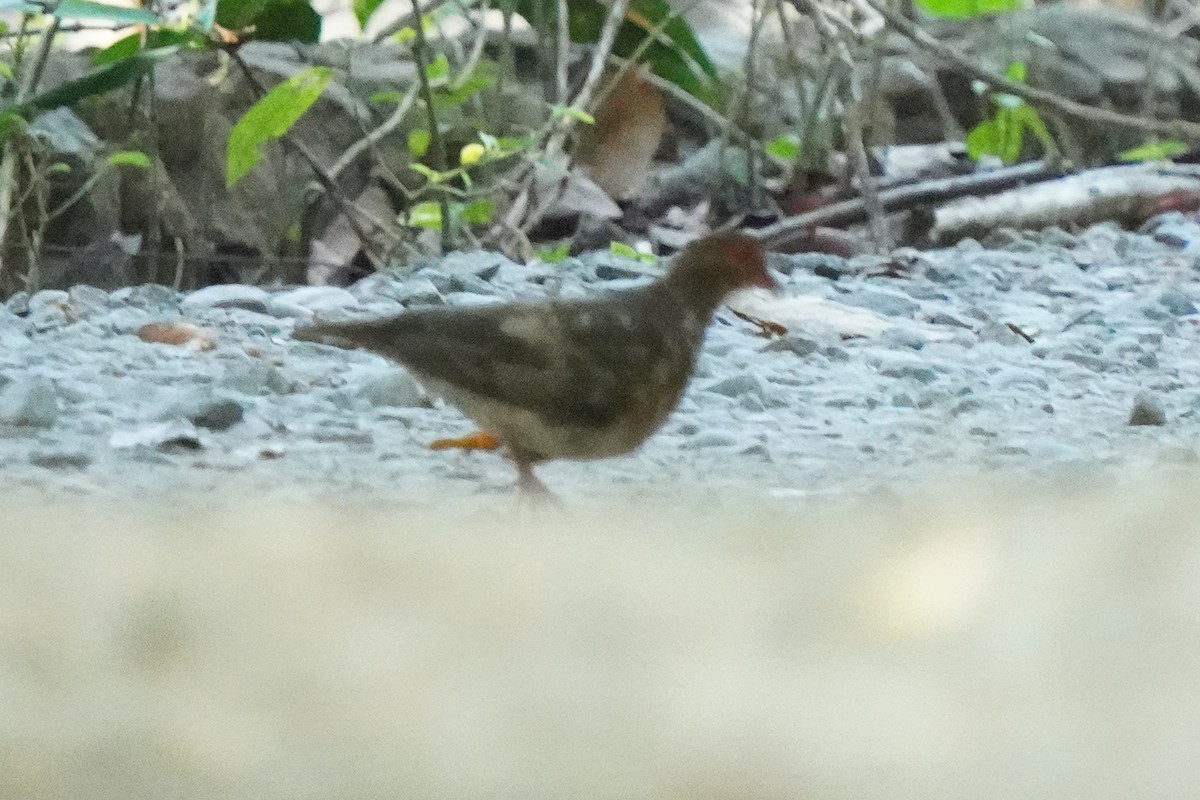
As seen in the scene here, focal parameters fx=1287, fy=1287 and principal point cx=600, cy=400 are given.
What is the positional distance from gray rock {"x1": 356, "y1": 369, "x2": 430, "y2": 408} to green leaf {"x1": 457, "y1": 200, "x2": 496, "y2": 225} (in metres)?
1.62

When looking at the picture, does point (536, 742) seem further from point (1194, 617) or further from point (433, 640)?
point (1194, 617)

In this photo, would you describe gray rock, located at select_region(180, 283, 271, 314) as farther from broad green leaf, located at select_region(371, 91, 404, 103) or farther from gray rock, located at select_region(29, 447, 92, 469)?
broad green leaf, located at select_region(371, 91, 404, 103)

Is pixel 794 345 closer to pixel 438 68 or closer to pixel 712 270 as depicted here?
pixel 712 270

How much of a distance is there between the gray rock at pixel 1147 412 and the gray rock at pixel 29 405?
89 cm

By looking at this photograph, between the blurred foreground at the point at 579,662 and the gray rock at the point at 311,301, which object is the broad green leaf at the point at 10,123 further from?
the blurred foreground at the point at 579,662

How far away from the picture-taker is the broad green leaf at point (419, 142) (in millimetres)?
3049

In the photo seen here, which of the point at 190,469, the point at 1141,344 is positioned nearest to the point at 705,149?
the point at 1141,344

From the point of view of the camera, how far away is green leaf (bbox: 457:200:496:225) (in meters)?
2.78

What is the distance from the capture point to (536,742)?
25.8 inches

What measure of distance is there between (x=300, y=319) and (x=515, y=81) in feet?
6.13

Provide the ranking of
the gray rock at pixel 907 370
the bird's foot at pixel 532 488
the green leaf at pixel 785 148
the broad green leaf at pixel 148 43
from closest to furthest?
the bird's foot at pixel 532 488 → the gray rock at pixel 907 370 → the broad green leaf at pixel 148 43 → the green leaf at pixel 785 148

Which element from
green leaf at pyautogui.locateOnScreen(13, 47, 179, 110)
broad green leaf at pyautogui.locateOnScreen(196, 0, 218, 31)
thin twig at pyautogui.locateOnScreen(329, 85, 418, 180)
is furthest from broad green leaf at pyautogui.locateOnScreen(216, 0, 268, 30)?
thin twig at pyautogui.locateOnScreen(329, 85, 418, 180)

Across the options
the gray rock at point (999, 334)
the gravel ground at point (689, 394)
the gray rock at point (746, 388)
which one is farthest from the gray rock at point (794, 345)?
the gray rock at point (999, 334)

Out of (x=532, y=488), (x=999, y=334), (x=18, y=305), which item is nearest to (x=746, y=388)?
(x=532, y=488)
